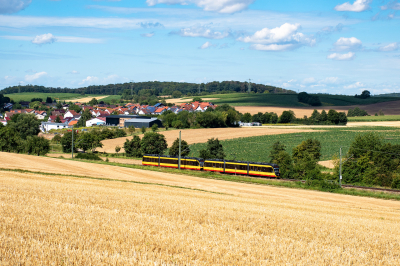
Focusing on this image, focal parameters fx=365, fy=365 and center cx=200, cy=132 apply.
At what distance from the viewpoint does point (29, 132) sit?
374 ft

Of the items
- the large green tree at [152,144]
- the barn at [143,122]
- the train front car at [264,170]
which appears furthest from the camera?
the barn at [143,122]

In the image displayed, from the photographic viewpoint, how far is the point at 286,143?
284ft

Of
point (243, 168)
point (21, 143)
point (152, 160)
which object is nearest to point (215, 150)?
point (152, 160)

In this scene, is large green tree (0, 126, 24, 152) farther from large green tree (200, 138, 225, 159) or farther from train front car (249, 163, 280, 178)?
train front car (249, 163, 280, 178)

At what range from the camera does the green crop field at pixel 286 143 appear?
72.4m

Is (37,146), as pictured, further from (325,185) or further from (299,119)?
(299,119)

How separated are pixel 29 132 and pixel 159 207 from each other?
112 m

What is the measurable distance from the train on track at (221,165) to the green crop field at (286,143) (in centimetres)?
1376

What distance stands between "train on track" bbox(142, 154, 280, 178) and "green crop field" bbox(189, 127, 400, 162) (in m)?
13.8

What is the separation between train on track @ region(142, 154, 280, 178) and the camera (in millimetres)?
52594

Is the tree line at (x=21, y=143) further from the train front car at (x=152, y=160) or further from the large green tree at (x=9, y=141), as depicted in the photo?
the train front car at (x=152, y=160)

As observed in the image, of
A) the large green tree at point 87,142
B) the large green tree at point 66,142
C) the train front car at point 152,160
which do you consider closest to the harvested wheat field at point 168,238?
the train front car at point 152,160

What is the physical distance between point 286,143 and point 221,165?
113ft

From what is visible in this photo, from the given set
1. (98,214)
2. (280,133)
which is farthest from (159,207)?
(280,133)
